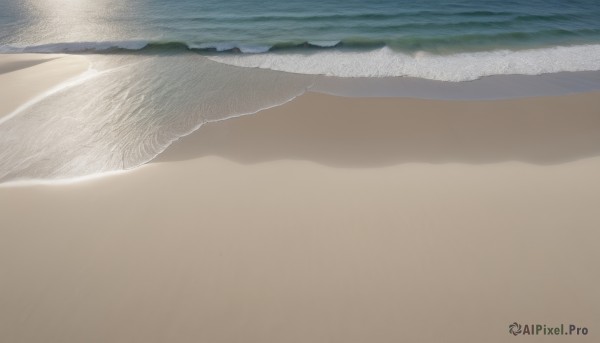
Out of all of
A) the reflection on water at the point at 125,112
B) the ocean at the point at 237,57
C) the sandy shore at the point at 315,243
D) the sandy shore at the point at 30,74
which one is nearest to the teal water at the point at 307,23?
the ocean at the point at 237,57

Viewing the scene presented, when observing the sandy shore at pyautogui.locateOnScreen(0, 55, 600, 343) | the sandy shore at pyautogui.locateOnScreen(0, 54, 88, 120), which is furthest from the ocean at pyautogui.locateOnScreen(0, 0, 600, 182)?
the sandy shore at pyautogui.locateOnScreen(0, 55, 600, 343)

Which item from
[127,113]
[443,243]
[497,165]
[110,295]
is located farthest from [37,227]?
[497,165]

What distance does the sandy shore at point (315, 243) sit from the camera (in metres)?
3.10

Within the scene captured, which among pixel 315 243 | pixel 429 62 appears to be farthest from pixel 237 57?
pixel 315 243

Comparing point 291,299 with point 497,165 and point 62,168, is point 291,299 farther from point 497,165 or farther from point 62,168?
point 62,168

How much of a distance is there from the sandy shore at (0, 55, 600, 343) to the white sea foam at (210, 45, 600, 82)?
3067mm

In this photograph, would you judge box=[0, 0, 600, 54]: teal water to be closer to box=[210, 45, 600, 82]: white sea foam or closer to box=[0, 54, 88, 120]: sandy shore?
box=[210, 45, 600, 82]: white sea foam

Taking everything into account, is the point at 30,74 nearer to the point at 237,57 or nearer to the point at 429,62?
the point at 237,57

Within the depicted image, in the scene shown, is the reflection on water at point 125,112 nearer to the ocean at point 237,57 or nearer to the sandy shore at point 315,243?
the ocean at point 237,57

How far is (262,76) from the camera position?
791 cm

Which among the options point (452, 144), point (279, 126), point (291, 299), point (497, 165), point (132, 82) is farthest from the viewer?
point (132, 82)

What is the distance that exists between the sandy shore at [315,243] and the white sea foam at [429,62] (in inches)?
121

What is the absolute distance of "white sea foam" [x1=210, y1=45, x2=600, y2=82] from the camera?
7926mm

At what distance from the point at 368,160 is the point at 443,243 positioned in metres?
1.70
